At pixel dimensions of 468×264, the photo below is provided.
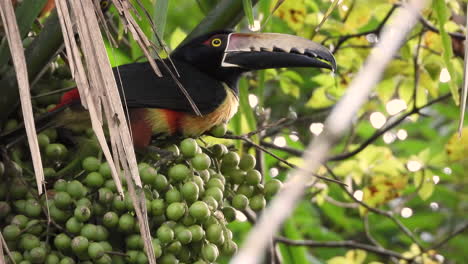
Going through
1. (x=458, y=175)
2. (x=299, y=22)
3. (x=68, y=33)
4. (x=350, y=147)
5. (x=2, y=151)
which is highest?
(x=68, y=33)

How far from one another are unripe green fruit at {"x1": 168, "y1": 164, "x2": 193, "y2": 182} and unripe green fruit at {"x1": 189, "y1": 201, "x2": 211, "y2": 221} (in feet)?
0.17

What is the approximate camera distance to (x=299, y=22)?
79.7 inches

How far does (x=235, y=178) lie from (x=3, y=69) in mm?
430

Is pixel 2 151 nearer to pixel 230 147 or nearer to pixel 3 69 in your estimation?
pixel 3 69

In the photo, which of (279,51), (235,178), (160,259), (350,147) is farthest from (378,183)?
(160,259)

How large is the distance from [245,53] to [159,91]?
213 millimetres

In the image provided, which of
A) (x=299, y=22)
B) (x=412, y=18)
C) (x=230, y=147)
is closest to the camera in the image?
(x=412, y=18)

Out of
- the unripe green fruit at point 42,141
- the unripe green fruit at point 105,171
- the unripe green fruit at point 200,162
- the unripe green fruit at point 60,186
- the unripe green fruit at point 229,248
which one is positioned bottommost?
the unripe green fruit at point 229,248

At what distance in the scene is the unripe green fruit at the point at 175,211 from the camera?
3.69 feet

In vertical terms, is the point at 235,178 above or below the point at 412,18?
below

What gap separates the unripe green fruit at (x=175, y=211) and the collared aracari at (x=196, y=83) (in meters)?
0.24

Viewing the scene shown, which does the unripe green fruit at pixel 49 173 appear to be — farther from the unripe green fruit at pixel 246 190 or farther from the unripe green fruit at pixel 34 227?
the unripe green fruit at pixel 246 190

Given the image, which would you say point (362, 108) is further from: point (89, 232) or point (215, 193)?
point (89, 232)

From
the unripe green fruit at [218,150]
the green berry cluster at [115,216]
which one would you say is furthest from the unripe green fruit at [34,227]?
the unripe green fruit at [218,150]
